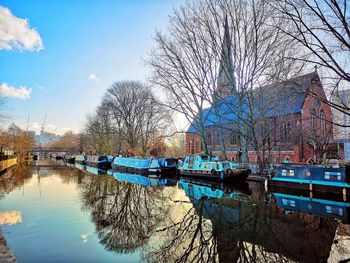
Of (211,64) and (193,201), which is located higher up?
(211,64)

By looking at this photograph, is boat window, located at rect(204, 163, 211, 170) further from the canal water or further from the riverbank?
the riverbank

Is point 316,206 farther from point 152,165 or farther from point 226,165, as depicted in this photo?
point 152,165

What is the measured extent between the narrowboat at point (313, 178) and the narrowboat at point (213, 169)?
3.43m

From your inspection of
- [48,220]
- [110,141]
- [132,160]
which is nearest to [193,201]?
[48,220]

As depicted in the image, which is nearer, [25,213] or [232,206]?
[25,213]

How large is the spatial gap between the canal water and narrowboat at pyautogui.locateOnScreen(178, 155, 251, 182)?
727 centimetres

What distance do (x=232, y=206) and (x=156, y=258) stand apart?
7.27 meters

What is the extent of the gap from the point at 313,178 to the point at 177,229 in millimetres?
11696

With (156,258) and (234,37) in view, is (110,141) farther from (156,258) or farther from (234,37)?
(156,258)

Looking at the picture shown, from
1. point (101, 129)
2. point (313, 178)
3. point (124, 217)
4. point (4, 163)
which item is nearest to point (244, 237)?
point (124, 217)

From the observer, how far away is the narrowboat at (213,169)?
23.9m

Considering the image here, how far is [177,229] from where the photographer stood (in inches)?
400

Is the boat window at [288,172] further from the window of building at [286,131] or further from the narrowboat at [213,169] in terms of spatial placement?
the window of building at [286,131]

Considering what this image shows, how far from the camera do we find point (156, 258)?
7.47m
